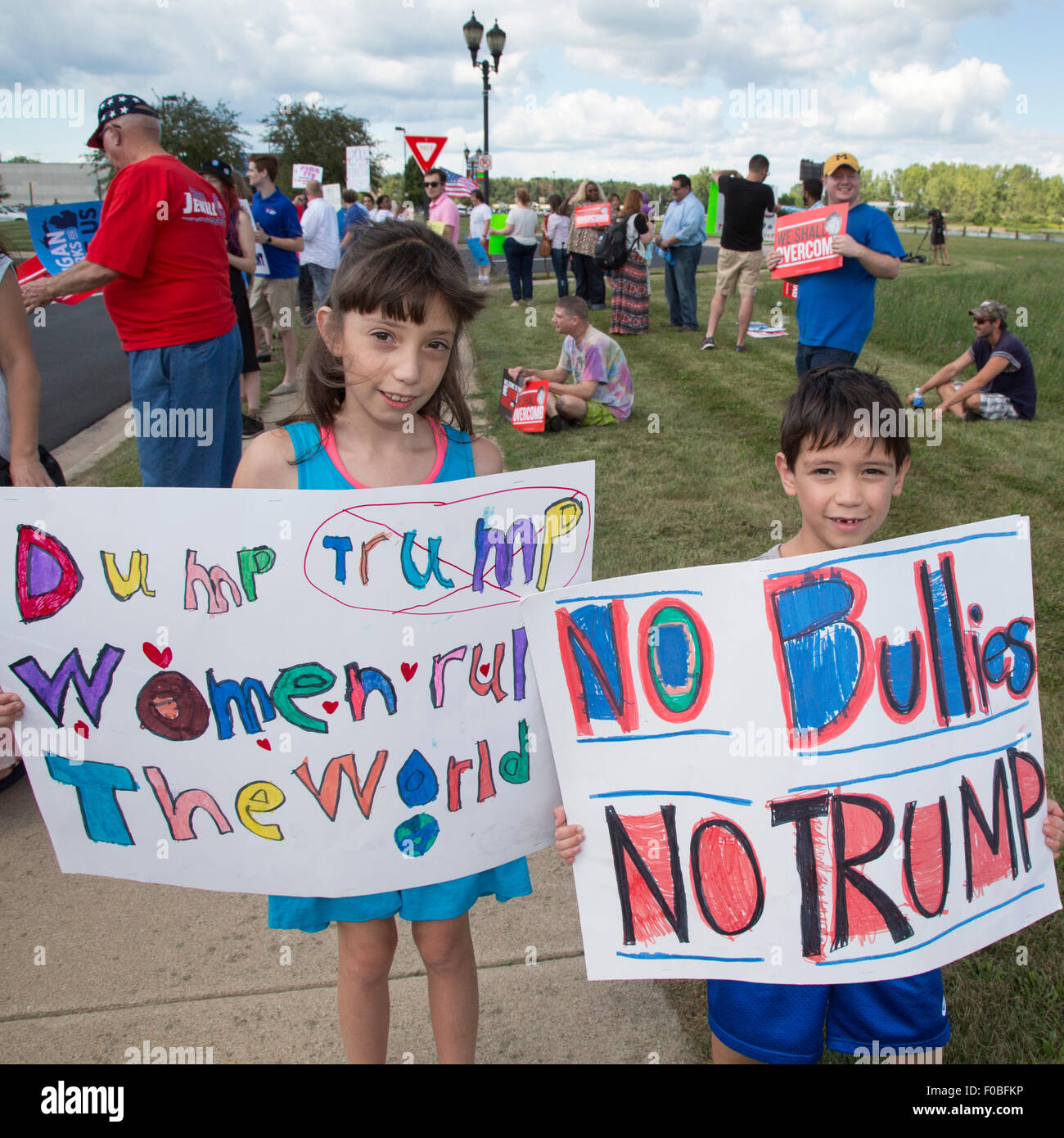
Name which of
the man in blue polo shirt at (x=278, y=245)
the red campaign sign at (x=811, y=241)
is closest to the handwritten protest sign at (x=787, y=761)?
the red campaign sign at (x=811, y=241)

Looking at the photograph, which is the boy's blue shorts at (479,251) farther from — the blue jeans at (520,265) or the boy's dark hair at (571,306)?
the boy's dark hair at (571,306)

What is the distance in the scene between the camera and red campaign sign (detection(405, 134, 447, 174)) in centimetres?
1454

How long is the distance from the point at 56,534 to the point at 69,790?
0.46 meters

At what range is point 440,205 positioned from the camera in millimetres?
12930

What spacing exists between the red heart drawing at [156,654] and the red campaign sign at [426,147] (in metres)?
14.3

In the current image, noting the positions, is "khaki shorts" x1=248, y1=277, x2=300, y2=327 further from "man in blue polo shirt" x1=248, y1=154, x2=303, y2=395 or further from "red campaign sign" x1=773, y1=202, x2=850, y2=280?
"red campaign sign" x1=773, y1=202, x2=850, y2=280

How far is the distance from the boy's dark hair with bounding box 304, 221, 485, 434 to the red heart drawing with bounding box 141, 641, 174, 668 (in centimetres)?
54

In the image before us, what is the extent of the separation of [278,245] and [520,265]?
23.4ft

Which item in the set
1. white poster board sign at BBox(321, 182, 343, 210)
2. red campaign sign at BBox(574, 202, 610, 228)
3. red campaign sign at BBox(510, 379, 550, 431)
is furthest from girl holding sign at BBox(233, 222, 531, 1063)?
red campaign sign at BBox(574, 202, 610, 228)

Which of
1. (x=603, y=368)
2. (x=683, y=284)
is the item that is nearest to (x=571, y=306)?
(x=603, y=368)

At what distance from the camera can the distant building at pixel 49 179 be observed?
54938 mm

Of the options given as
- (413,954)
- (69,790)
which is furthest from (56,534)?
(413,954)

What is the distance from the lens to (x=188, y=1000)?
2.24m
